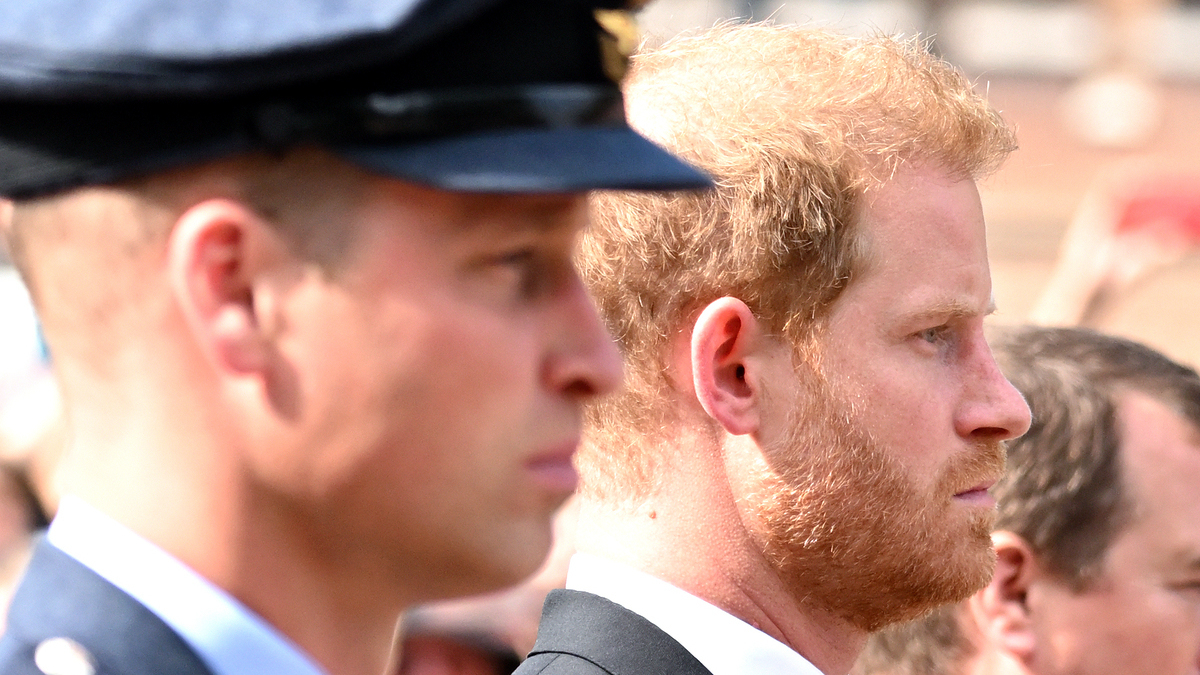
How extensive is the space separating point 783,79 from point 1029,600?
45.3 inches

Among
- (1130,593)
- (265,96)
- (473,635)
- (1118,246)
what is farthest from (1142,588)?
(1118,246)

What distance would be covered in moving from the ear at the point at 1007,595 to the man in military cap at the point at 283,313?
176 cm

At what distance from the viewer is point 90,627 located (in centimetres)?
110

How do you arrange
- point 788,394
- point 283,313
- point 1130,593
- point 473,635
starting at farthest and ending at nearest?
point 473,635 < point 1130,593 < point 788,394 < point 283,313

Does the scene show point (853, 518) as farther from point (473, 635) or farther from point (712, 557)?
point (473, 635)

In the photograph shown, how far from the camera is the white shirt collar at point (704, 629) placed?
6.44 feet

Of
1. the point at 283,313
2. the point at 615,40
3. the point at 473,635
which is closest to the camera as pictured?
the point at 283,313

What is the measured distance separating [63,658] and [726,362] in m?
1.10

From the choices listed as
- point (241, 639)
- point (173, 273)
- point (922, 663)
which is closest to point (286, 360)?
point (173, 273)

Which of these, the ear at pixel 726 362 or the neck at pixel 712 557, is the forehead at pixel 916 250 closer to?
the ear at pixel 726 362

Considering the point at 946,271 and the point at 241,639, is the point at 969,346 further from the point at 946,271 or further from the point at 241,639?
the point at 241,639

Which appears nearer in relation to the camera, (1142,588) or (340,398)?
(340,398)

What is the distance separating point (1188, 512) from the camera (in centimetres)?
271

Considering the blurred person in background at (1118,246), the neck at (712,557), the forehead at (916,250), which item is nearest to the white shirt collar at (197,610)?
the neck at (712,557)
